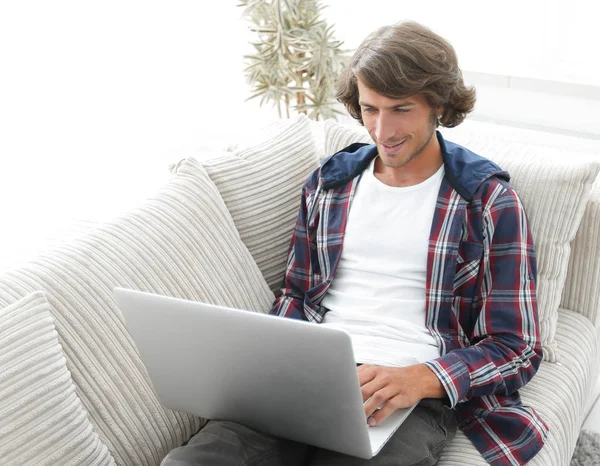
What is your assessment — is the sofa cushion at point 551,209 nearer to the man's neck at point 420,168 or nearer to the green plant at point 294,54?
the man's neck at point 420,168

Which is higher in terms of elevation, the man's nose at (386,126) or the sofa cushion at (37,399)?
the man's nose at (386,126)

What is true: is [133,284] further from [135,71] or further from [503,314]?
[135,71]

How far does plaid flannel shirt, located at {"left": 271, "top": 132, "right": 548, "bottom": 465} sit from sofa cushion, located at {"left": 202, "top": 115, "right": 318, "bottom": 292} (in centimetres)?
20

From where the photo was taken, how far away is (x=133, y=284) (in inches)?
61.1

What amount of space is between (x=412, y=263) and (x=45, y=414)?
2.51 ft

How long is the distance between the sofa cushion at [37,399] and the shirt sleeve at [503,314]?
0.65 meters

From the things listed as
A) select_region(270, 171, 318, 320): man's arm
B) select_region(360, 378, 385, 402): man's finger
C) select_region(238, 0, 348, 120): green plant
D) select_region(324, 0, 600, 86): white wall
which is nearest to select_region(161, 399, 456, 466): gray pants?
select_region(360, 378, 385, 402): man's finger

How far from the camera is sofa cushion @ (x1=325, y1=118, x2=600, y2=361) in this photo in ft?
5.53

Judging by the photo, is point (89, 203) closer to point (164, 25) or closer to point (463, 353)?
point (164, 25)

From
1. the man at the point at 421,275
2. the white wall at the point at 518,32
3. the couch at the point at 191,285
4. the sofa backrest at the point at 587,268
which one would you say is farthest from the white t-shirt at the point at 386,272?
the white wall at the point at 518,32

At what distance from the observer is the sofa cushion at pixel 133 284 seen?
4.75 ft

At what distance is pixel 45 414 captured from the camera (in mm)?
1318

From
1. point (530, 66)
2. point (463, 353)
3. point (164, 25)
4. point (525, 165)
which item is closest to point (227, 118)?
point (164, 25)

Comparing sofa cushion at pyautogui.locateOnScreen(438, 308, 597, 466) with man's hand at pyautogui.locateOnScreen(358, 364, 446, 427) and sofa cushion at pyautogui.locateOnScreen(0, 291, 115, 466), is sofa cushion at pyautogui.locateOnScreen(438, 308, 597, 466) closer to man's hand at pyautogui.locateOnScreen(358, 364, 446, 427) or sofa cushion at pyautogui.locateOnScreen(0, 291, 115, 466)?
man's hand at pyautogui.locateOnScreen(358, 364, 446, 427)
